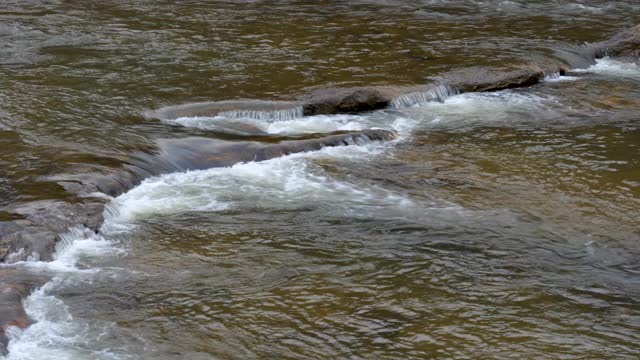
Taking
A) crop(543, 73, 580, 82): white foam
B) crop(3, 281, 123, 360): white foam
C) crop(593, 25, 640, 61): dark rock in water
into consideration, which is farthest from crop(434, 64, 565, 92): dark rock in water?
crop(3, 281, 123, 360): white foam

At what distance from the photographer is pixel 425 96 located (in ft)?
38.0

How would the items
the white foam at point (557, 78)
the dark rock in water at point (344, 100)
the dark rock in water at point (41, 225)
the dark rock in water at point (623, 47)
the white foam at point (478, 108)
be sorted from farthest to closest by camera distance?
the dark rock in water at point (623, 47)
the white foam at point (557, 78)
the dark rock in water at point (344, 100)
the white foam at point (478, 108)
the dark rock in water at point (41, 225)

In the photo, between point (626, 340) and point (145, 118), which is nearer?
point (626, 340)

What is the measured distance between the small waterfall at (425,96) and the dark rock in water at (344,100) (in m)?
0.12

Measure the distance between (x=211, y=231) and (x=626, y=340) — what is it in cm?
315

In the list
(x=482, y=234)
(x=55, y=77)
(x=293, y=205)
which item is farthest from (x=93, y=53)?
(x=482, y=234)

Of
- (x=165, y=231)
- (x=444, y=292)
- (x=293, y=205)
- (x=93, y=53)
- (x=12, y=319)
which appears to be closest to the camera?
(x=12, y=319)

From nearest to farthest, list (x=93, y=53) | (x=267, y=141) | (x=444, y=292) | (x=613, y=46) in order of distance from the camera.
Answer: (x=444, y=292) → (x=267, y=141) → (x=93, y=53) → (x=613, y=46)

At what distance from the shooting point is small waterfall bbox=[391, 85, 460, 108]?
1139 centimetres

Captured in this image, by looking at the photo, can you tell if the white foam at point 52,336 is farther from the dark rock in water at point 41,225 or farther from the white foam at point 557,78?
the white foam at point 557,78

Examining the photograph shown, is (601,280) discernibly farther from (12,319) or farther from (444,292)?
(12,319)

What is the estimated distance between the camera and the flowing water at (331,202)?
6.30m

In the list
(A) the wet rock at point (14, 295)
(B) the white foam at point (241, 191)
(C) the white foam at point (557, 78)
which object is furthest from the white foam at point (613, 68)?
(A) the wet rock at point (14, 295)

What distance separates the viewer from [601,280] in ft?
23.0
